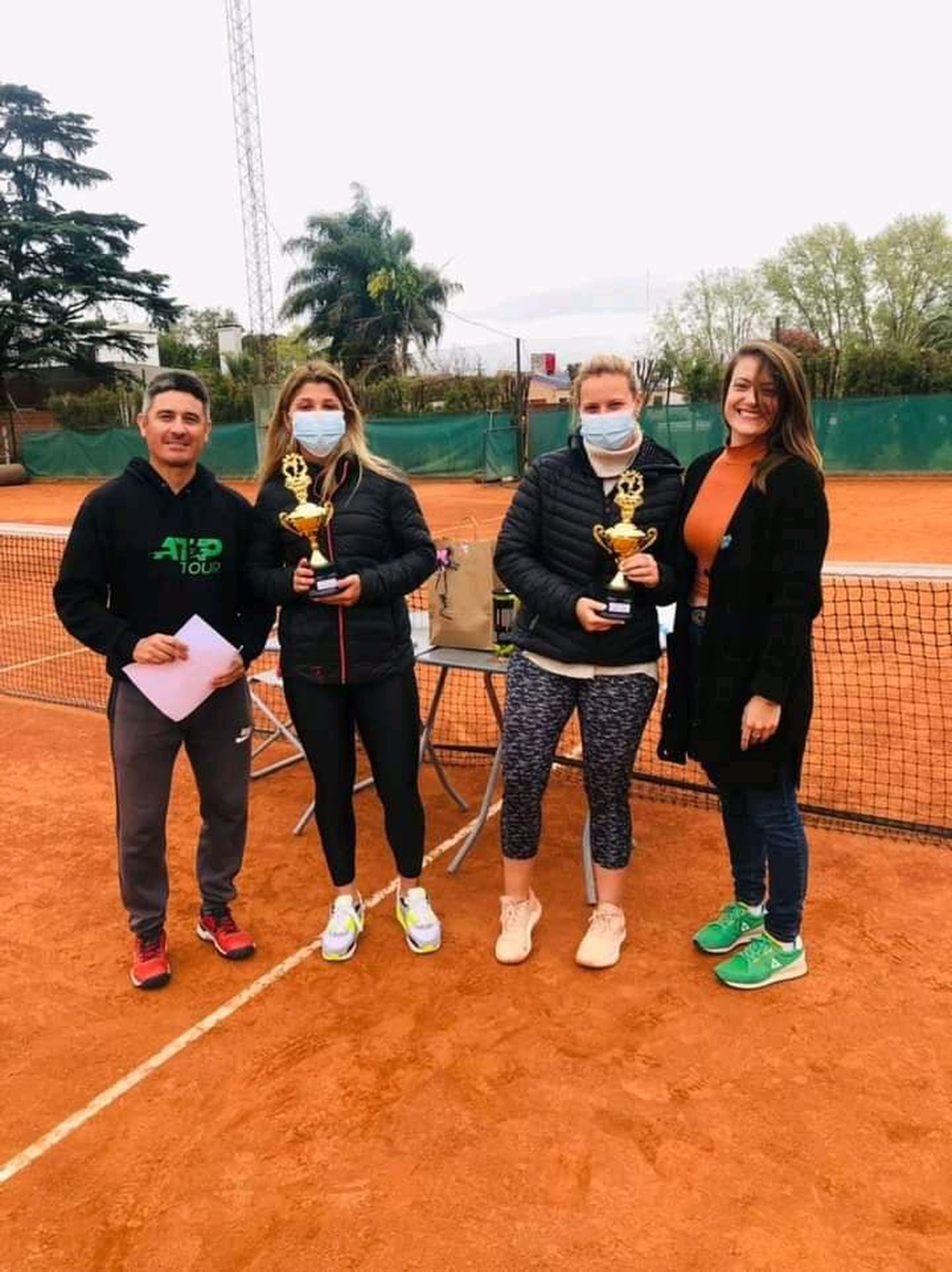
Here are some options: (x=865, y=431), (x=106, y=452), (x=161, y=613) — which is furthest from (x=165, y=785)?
(x=106, y=452)

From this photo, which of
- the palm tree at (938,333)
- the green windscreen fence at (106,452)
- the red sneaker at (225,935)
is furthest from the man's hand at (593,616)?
the palm tree at (938,333)

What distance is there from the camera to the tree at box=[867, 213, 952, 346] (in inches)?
1508

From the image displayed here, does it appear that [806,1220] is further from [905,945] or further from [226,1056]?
[226,1056]

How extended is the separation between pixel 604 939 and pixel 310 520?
169cm

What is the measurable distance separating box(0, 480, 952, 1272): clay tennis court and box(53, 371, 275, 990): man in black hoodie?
19.0 inches

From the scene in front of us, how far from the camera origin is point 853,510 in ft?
50.8

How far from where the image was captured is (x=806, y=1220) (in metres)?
2.12

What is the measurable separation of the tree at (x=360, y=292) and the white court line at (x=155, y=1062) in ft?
120

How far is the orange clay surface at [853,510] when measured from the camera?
38.2ft

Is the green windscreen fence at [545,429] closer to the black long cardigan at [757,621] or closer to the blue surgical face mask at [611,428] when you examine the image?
the blue surgical face mask at [611,428]

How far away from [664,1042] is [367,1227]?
3.33 feet

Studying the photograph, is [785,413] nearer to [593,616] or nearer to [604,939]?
[593,616]

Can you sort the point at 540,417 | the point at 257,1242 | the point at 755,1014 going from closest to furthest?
the point at 257,1242 → the point at 755,1014 → the point at 540,417

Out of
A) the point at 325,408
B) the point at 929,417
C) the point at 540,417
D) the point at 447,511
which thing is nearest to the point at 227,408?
the point at 540,417
